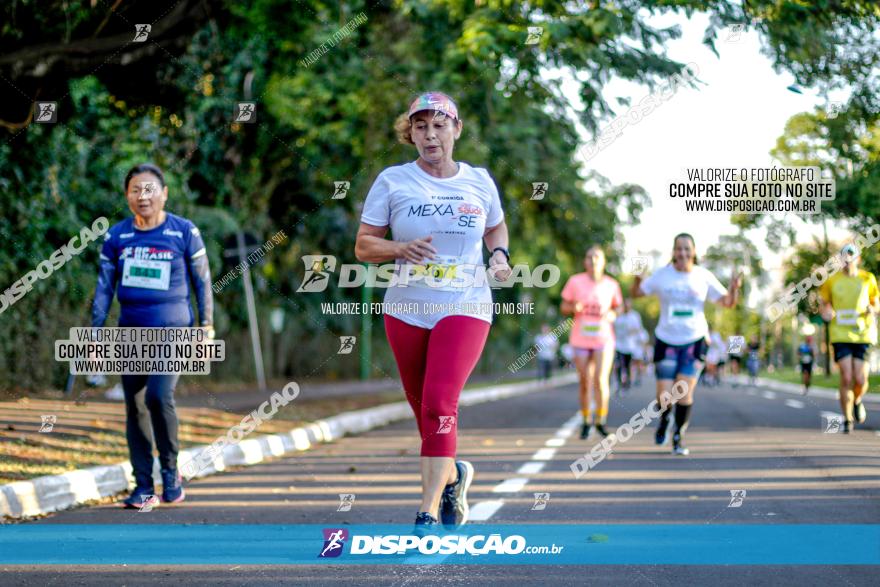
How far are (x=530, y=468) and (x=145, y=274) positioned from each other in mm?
3772

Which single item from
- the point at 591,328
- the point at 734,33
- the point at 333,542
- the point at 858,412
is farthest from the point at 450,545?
the point at 591,328

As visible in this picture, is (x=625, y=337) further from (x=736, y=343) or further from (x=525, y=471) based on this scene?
(x=736, y=343)

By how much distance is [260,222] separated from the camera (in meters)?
25.9

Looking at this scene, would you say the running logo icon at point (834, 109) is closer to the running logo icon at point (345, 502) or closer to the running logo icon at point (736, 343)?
the running logo icon at point (736, 343)

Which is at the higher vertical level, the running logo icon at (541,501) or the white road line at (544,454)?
the running logo icon at (541,501)

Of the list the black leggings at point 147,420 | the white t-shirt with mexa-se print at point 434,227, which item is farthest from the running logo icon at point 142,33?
the white t-shirt with mexa-se print at point 434,227

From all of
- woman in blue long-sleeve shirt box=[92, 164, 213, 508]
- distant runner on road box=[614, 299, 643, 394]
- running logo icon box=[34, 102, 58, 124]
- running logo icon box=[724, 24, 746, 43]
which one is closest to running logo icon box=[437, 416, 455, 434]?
woman in blue long-sleeve shirt box=[92, 164, 213, 508]

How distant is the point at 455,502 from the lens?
5918 mm

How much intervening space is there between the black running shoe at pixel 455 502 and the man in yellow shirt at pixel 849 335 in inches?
250

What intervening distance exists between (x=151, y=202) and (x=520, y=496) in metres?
3.02

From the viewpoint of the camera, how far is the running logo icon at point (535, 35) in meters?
11.4

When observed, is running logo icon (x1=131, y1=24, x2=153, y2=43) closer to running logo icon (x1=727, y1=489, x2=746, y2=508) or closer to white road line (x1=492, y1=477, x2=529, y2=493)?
white road line (x1=492, y1=477, x2=529, y2=493)

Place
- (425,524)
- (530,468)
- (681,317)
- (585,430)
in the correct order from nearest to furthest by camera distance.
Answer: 1. (425,524)
2. (530,468)
3. (681,317)
4. (585,430)

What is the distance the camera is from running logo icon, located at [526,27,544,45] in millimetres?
11438
